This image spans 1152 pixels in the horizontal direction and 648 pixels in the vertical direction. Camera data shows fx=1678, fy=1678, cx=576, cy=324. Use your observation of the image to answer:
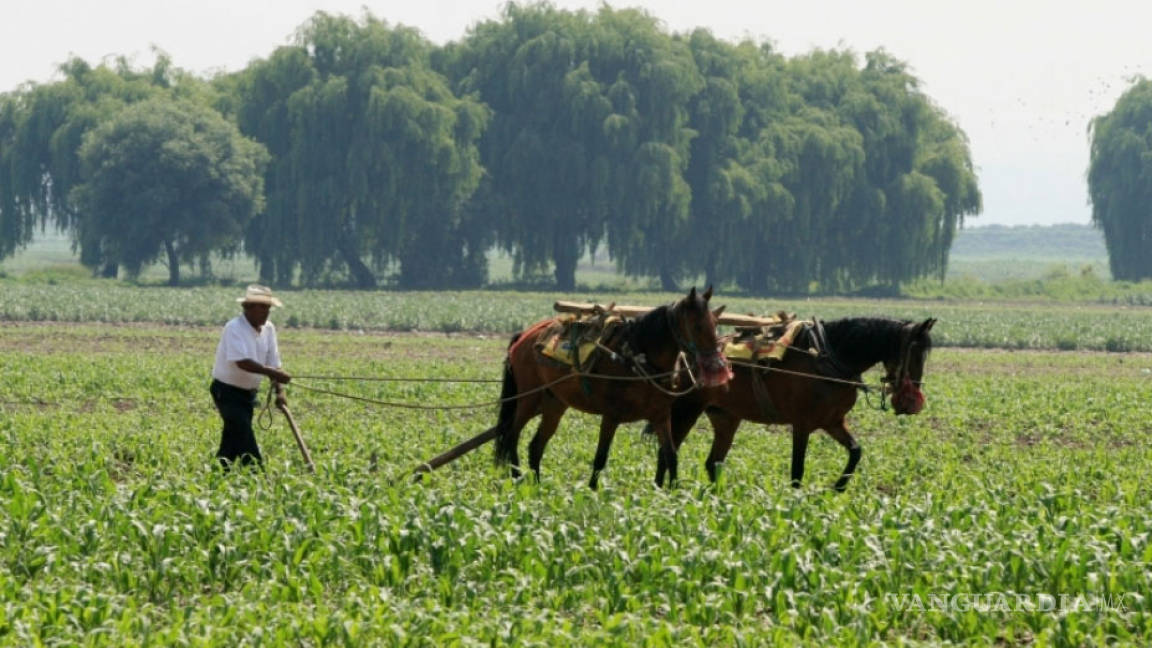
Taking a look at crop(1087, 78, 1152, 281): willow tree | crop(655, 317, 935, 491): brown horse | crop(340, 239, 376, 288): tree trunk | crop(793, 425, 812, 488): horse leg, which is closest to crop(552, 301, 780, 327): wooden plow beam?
crop(655, 317, 935, 491): brown horse

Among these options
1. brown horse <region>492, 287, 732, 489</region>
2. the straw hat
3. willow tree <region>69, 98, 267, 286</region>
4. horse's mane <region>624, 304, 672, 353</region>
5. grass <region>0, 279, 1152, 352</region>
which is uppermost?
willow tree <region>69, 98, 267, 286</region>

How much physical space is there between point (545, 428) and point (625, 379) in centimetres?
138

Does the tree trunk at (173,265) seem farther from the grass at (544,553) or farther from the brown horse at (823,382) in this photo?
the brown horse at (823,382)

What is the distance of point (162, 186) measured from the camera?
7075 cm

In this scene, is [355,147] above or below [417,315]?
above

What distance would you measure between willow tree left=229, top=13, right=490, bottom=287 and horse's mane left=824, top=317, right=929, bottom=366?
185 feet

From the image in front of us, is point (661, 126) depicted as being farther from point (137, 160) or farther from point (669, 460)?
point (669, 460)

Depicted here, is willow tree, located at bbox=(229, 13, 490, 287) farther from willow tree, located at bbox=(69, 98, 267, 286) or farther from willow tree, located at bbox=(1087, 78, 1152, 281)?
willow tree, located at bbox=(1087, 78, 1152, 281)

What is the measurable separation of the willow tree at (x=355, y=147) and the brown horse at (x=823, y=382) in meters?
56.0

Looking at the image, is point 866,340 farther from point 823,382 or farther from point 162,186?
point 162,186

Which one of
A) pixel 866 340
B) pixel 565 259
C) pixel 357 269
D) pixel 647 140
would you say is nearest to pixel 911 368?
pixel 866 340

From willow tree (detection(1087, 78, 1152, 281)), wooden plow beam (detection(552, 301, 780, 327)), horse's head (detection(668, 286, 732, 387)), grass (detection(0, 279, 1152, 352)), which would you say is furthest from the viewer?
willow tree (detection(1087, 78, 1152, 281))

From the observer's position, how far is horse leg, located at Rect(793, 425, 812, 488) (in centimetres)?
1333

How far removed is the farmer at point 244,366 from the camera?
1234 cm
